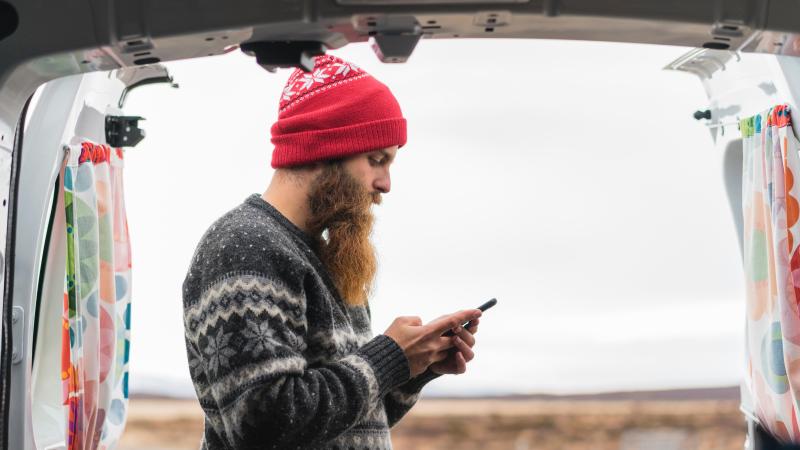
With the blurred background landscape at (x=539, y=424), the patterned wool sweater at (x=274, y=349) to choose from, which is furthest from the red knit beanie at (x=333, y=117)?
the blurred background landscape at (x=539, y=424)

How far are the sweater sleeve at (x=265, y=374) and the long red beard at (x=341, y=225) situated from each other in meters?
0.17

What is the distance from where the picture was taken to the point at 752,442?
9.67 ft

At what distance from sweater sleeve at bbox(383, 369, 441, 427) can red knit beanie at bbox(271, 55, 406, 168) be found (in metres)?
0.49

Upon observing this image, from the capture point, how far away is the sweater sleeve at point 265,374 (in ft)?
4.78

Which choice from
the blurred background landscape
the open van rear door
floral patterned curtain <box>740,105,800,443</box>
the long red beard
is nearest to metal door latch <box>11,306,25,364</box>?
the open van rear door

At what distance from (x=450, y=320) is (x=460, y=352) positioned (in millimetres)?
111

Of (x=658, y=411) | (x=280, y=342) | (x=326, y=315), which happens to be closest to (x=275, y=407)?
(x=280, y=342)

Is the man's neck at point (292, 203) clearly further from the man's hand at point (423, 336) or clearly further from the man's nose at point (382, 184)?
the man's hand at point (423, 336)

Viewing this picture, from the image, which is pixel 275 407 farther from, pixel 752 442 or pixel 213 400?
pixel 752 442

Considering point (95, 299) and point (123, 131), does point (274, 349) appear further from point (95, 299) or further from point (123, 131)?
point (123, 131)

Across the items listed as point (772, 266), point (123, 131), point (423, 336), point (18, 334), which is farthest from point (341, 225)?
point (772, 266)

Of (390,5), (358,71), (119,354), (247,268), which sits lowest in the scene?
(119,354)

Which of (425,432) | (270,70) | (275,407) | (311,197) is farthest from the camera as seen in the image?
(425,432)

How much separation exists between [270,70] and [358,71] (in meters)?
0.47
